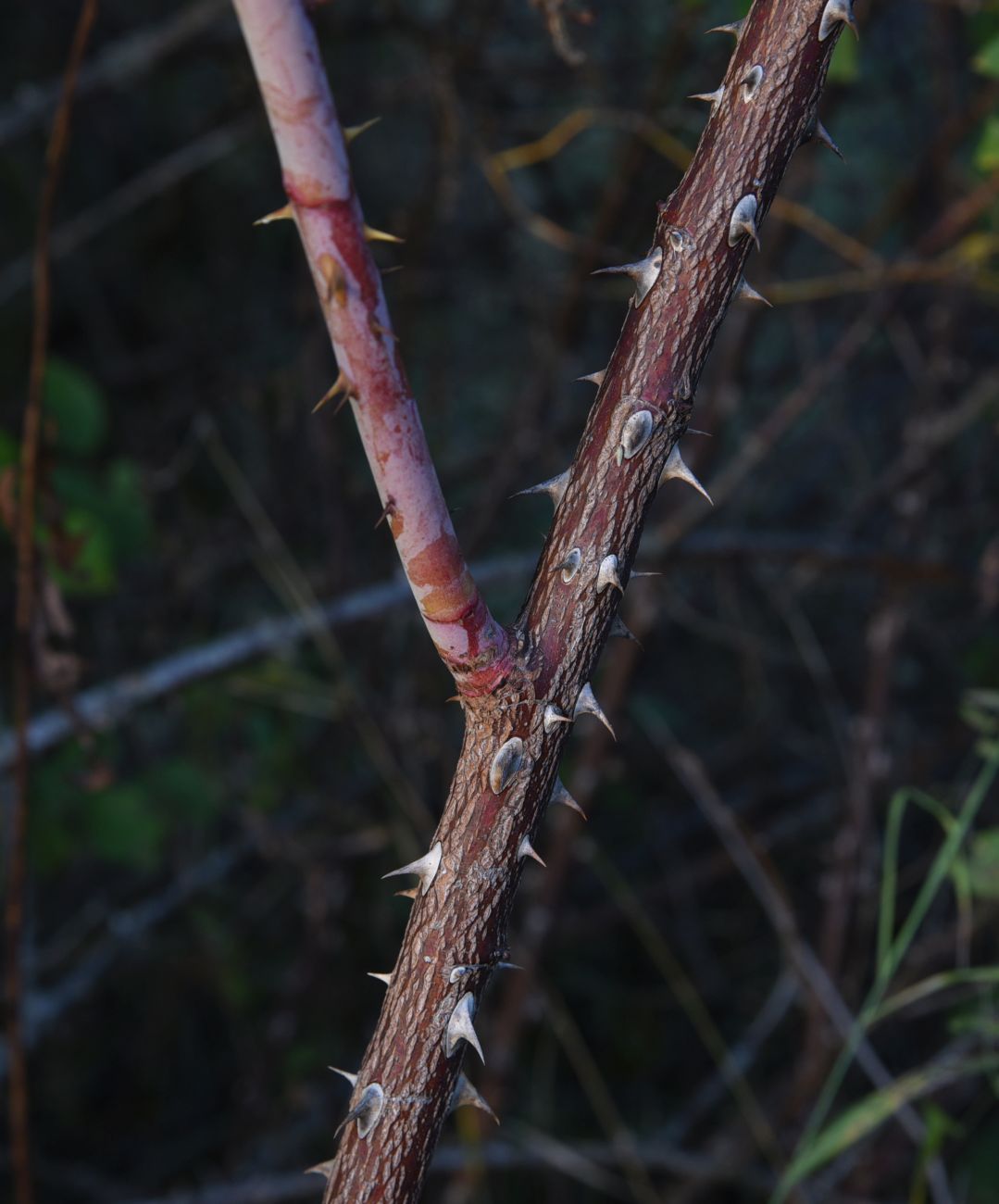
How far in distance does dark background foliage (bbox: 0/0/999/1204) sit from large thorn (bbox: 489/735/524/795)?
37.5 inches

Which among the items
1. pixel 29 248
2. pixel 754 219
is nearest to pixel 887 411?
pixel 29 248

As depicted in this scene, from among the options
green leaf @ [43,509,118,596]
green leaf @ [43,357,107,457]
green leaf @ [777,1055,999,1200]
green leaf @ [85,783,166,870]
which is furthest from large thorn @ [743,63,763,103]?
green leaf @ [85,783,166,870]

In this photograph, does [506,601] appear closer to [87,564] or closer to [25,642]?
[87,564]

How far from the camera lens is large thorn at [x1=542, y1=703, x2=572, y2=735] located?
0.53m

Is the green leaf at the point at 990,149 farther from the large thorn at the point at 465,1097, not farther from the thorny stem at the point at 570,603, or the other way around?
the large thorn at the point at 465,1097

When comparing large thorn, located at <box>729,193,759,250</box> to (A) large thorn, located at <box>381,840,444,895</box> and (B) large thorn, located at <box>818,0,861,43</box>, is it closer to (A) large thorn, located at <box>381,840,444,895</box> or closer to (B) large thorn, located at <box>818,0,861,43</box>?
(B) large thorn, located at <box>818,0,861,43</box>

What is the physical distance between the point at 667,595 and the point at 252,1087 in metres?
1.21

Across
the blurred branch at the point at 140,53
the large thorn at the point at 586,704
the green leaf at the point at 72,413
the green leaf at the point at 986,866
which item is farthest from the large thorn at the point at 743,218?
the blurred branch at the point at 140,53

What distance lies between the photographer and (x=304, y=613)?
143cm

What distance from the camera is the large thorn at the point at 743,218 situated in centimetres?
50

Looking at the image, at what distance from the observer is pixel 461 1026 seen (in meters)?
0.52

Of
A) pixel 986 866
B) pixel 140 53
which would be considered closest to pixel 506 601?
pixel 140 53

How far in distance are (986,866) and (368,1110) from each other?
33.8 inches

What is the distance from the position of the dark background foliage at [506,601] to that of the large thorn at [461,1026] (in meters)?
0.96
